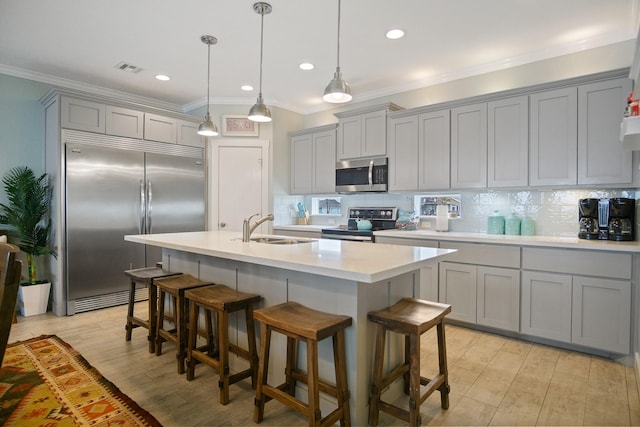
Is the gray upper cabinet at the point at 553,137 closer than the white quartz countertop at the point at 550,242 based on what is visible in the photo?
No

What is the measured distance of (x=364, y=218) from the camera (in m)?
4.84

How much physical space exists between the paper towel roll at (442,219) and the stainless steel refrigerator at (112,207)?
3.23m

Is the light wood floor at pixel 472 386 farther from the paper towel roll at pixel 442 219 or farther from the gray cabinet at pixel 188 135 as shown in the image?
the gray cabinet at pixel 188 135

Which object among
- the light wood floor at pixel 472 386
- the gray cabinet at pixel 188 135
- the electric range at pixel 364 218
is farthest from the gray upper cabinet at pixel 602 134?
the gray cabinet at pixel 188 135

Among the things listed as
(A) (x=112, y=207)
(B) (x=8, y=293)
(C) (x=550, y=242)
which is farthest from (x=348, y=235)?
(B) (x=8, y=293)

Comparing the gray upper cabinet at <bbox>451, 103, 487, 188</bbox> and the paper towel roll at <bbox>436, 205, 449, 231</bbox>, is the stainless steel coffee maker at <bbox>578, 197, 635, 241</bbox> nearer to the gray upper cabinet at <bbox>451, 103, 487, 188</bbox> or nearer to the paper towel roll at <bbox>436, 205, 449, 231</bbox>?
the gray upper cabinet at <bbox>451, 103, 487, 188</bbox>

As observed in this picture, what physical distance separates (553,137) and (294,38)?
2537 mm

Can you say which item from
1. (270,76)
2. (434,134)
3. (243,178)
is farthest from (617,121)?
(243,178)

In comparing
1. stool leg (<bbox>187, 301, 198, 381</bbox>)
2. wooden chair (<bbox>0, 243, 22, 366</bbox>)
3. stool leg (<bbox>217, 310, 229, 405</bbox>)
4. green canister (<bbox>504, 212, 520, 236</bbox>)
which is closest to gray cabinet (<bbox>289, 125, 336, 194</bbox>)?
green canister (<bbox>504, 212, 520, 236</bbox>)

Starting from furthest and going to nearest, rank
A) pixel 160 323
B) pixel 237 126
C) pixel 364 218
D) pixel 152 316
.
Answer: pixel 237 126 < pixel 364 218 < pixel 152 316 < pixel 160 323

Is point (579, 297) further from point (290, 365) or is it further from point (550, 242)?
point (290, 365)

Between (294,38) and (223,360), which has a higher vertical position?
(294,38)

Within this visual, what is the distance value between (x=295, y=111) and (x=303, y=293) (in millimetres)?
4084

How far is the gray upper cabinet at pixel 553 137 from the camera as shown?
10.1 feet
